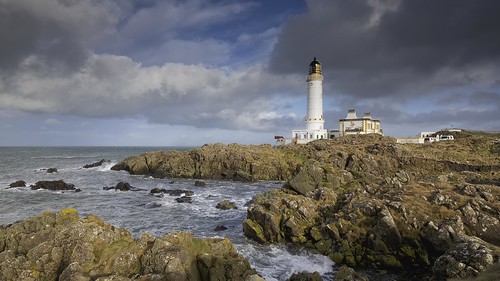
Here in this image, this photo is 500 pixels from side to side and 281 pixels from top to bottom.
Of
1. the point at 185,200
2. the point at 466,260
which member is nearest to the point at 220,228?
the point at 185,200

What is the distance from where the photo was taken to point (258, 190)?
140 feet

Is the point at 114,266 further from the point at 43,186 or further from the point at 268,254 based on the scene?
the point at 43,186

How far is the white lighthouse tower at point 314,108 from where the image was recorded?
7688cm

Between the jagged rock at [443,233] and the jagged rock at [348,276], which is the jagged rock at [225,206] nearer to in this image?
the jagged rock at [443,233]

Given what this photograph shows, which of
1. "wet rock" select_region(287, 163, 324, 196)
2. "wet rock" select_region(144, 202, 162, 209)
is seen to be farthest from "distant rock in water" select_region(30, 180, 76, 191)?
"wet rock" select_region(287, 163, 324, 196)

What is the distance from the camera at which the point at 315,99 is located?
76938 millimetres

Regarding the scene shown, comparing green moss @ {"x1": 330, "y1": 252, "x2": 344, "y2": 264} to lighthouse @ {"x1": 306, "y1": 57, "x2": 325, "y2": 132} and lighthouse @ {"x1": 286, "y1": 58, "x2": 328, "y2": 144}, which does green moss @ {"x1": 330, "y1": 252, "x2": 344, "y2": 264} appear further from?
lighthouse @ {"x1": 306, "y1": 57, "x2": 325, "y2": 132}

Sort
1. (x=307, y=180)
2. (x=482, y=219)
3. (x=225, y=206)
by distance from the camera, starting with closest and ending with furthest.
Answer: (x=482, y=219), (x=307, y=180), (x=225, y=206)

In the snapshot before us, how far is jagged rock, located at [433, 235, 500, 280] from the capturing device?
12.6 meters

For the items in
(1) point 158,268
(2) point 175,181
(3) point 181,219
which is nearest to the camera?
(1) point 158,268

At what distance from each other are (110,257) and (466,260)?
14.5m

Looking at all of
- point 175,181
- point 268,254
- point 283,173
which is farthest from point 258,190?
point 268,254

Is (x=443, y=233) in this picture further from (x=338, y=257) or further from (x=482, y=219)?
(x=338, y=257)

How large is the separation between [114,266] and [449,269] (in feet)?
44.3
